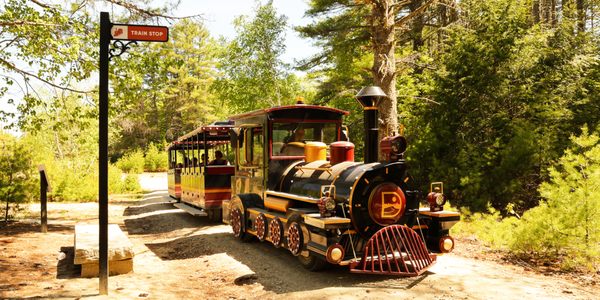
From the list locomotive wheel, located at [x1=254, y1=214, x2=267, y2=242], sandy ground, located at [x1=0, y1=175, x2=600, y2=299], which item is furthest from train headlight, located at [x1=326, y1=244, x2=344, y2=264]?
locomotive wheel, located at [x1=254, y1=214, x2=267, y2=242]

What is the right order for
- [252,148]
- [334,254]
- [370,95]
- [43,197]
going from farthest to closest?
[43,197] → [252,148] → [370,95] → [334,254]

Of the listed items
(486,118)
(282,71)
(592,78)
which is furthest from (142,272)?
(282,71)

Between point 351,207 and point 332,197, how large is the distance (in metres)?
0.29

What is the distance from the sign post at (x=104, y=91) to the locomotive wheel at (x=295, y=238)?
251 centimetres

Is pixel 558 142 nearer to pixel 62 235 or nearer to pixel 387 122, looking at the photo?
pixel 387 122

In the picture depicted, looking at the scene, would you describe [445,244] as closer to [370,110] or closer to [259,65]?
[370,110]

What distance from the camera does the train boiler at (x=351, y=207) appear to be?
573 cm

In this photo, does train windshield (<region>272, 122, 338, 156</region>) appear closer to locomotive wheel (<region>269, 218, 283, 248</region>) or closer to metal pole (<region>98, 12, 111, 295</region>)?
locomotive wheel (<region>269, 218, 283, 248</region>)

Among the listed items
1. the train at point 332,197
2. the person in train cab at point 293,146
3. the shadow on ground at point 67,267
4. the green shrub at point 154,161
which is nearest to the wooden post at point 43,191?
the shadow on ground at point 67,267

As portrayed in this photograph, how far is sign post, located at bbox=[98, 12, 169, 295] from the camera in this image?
4.93 meters

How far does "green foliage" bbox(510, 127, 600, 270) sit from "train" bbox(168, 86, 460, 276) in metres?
1.62

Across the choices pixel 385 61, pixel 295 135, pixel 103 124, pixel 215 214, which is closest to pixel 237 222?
pixel 295 135

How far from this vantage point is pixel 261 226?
761 centimetres

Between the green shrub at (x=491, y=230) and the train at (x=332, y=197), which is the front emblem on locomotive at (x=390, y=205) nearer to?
the train at (x=332, y=197)
